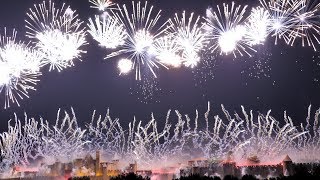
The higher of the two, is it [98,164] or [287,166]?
[98,164]

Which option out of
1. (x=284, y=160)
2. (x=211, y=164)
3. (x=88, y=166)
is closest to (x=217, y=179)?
(x=284, y=160)

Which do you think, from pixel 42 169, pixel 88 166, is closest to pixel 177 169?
pixel 88 166

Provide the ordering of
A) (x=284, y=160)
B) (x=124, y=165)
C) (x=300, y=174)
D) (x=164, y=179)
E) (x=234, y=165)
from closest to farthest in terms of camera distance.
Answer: (x=300, y=174) → (x=284, y=160) → (x=234, y=165) → (x=164, y=179) → (x=124, y=165)

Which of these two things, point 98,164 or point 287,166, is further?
point 98,164

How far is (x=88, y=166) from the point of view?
283ft

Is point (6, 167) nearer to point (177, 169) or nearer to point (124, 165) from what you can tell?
point (124, 165)

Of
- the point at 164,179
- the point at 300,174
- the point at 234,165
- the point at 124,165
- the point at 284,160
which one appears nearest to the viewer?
the point at 300,174

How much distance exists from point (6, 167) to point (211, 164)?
49575mm

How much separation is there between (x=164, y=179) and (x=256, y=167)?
20325 millimetres

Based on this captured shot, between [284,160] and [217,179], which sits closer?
[217,179]

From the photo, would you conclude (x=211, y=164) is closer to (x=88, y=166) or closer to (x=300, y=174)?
(x=88, y=166)

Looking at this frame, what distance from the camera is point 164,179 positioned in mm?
85062

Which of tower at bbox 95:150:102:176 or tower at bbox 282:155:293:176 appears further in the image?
tower at bbox 95:150:102:176

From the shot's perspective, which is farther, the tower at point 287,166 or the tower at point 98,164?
the tower at point 98,164
